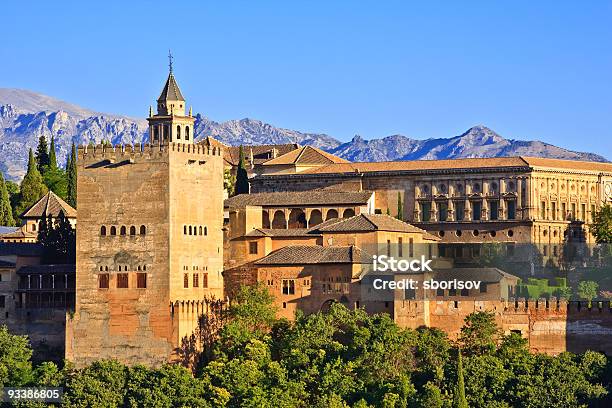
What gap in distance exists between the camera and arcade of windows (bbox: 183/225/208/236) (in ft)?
265

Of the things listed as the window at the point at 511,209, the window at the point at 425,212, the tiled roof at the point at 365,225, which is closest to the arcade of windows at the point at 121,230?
the tiled roof at the point at 365,225

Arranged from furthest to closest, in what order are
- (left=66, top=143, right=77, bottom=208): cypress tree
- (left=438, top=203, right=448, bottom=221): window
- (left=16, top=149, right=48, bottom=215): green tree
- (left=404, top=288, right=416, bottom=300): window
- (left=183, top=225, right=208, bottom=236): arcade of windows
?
(left=16, top=149, right=48, bottom=215): green tree, (left=438, top=203, right=448, bottom=221): window, (left=66, top=143, right=77, bottom=208): cypress tree, (left=183, top=225, right=208, bottom=236): arcade of windows, (left=404, top=288, right=416, bottom=300): window

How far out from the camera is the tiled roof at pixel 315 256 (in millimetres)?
80438

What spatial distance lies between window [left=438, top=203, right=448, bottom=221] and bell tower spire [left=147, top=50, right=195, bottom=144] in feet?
103

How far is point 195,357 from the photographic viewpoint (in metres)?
80.1

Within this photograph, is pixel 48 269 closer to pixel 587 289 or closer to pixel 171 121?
pixel 171 121

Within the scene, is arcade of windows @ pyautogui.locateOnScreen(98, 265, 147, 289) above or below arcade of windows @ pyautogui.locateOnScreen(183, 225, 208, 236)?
below

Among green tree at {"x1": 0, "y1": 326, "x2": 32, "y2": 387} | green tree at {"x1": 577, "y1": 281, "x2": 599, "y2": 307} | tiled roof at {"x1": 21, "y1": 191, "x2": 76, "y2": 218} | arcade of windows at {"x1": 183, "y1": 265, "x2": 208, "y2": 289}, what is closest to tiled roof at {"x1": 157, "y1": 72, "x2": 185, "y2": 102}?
arcade of windows at {"x1": 183, "y1": 265, "x2": 208, "y2": 289}

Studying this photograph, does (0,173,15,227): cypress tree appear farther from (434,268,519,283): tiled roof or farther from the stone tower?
(434,268,519,283): tiled roof

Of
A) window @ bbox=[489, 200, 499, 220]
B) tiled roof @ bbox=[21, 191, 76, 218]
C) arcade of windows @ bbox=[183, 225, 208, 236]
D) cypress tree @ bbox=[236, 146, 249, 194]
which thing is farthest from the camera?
window @ bbox=[489, 200, 499, 220]

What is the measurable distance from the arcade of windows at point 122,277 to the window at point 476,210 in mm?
36457

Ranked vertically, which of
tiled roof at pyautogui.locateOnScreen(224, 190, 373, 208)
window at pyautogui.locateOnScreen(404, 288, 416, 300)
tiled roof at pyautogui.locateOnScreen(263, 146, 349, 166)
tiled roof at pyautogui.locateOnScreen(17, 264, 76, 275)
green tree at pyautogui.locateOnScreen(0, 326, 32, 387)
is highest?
tiled roof at pyautogui.locateOnScreen(263, 146, 349, 166)

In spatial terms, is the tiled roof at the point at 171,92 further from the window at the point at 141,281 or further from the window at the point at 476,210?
the window at the point at 476,210

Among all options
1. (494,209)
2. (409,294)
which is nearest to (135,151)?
(409,294)
